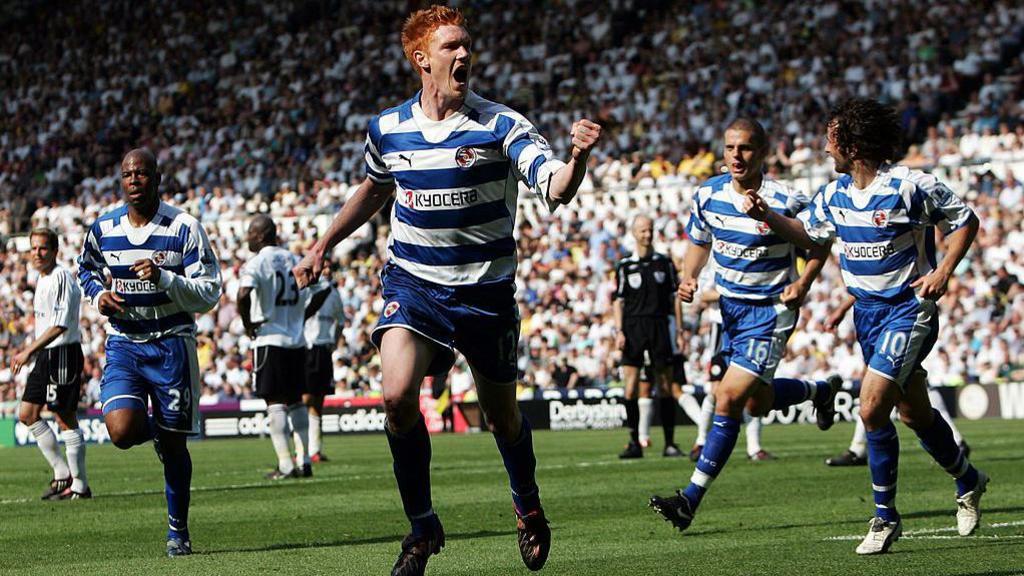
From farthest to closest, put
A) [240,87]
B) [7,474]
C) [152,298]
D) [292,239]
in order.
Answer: [240,87], [292,239], [7,474], [152,298]

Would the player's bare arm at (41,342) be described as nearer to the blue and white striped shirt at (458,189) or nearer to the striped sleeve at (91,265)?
the striped sleeve at (91,265)

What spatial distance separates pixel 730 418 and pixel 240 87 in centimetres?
3557

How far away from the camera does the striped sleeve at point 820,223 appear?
8945mm

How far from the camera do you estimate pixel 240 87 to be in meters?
43.4

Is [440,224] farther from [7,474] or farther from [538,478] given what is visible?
[7,474]

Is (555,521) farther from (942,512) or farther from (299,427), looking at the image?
(299,427)

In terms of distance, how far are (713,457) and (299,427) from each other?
7252 millimetres

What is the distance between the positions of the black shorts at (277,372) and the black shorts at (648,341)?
3597 millimetres

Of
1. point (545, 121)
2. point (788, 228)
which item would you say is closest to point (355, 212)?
point (788, 228)

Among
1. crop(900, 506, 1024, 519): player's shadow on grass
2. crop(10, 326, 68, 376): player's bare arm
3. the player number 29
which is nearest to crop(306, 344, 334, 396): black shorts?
crop(10, 326, 68, 376): player's bare arm

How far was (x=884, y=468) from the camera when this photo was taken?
8406 millimetres

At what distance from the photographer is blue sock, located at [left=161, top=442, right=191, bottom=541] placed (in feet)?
29.0

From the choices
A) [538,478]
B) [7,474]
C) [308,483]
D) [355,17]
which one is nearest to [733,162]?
[538,478]

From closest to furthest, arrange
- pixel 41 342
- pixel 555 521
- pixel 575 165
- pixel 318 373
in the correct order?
pixel 575 165
pixel 555 521
pixel 41 342
pixel 318 373
